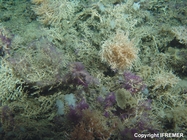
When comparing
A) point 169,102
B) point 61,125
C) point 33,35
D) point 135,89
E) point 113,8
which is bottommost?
point 61,125

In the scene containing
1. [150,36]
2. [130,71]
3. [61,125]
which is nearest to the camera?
[61,125]

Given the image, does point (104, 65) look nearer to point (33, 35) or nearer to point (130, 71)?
point (130, 71)

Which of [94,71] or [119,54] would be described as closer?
[119,54]

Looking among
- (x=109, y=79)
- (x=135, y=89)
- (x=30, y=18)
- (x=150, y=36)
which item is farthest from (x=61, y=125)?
(x=30, y=18)

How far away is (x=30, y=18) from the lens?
4383 millimetres

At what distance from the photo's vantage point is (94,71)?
330 centimetres

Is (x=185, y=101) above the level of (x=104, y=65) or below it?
below

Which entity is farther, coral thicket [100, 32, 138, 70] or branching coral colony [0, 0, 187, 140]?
coral thicket [100, 32, 138, 70]

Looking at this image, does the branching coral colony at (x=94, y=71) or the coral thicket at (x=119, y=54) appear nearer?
the branching coral colony at (x=94, y=71)

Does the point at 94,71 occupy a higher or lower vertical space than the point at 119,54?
lower

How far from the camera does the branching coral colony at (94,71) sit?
269 centimetres

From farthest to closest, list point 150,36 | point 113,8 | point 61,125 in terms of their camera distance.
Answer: point 113,8
point 150,36
point 61,125

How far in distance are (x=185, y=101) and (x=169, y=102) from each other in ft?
0.82

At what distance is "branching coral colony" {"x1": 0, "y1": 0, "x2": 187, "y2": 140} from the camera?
2.69 metres
